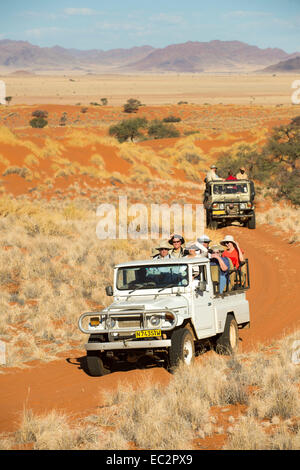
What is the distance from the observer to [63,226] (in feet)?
70.4

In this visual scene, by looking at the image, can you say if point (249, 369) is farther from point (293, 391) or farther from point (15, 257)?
point (15, 257)

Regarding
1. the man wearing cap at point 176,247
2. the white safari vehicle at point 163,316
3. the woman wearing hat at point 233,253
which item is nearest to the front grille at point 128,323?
the white safari vehicle at point 163,316

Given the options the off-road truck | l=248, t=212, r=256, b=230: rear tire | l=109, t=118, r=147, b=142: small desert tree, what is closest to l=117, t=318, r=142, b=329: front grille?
the off-road truck

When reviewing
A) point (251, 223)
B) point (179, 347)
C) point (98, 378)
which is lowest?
point (251, 223)

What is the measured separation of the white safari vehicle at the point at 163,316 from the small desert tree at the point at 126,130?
52555 mm

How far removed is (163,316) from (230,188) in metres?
16.0

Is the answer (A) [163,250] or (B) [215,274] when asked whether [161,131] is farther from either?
(B) [215,274]

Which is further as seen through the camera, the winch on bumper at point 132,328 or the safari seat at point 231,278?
the safari seat at point 231,278

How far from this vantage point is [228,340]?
11023mm

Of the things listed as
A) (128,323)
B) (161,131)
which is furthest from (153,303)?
(161,131)

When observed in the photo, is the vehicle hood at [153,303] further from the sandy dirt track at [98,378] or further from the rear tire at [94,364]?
the sandy dirt track at [98,378]

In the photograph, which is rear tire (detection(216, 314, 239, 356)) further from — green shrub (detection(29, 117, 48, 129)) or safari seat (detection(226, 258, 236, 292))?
green shrub (detection(29, 117, 48, 129))

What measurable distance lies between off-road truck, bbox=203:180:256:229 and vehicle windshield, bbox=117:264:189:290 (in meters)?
14.3

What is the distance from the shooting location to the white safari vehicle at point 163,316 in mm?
9453
